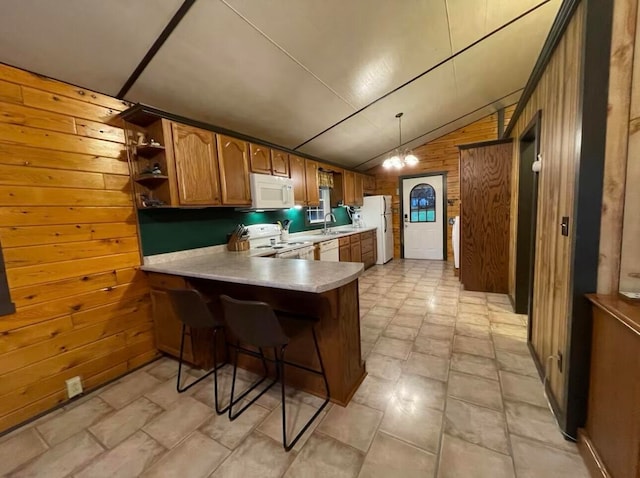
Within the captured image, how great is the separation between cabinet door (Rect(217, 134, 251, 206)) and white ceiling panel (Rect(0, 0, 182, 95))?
95 centimetres

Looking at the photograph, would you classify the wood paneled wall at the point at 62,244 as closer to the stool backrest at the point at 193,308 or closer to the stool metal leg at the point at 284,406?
the stool backrest at the point at 193,308

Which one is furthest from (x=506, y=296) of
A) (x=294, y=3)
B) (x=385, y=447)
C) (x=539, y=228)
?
(x=294, y=3)

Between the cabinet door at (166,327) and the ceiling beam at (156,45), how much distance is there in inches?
65.3

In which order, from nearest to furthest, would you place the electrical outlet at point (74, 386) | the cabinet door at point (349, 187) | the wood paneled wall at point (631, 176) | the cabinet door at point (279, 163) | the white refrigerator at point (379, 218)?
the wood paneled wall at point (631, 176) < the electrical outlet at point (74, 386) < the cabinet door at point (279, 163) < the cabinet door at point (349, 187) < the white refrigerator at point (379, 218)

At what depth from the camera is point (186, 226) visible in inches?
107

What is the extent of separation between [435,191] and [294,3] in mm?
5078

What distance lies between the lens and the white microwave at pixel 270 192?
301 centimetres

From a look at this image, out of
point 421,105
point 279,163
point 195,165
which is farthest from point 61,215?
point 421,105

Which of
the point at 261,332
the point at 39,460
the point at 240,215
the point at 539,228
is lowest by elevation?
the point at 39,460

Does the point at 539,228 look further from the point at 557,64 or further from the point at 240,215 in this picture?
the point at 240,215

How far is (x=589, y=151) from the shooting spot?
122cm

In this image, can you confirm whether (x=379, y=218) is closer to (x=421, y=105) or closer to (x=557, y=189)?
(x=421, y=105)

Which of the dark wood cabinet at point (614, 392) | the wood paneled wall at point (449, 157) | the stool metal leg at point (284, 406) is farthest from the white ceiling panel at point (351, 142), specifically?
the dark wood cabinet at point (614, 392)

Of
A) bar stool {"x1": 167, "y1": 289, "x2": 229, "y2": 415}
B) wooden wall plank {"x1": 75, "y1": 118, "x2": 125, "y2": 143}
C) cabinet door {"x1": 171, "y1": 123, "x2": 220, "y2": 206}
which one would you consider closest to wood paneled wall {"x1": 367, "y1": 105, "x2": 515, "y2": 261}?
cabinet door {"x1": 171, "y1": 123, "x2": 220, "y2": 206}
